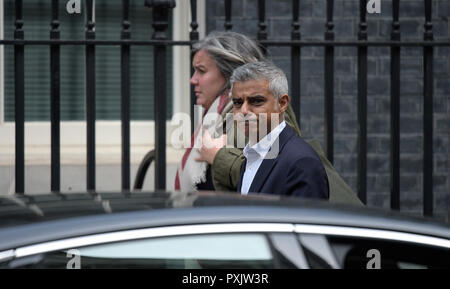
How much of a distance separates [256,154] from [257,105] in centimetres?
20

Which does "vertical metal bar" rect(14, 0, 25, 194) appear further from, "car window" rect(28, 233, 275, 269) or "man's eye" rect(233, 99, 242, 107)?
"car window" rect(28, 233, 275, 269)

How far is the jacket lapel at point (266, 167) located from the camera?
3.94 m

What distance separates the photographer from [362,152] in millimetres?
5727

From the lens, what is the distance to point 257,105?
13.5 ft

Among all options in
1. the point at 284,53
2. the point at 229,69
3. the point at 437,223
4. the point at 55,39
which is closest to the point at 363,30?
the point at 229,69

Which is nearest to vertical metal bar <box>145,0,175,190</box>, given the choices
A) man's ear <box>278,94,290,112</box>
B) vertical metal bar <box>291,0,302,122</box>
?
vertical metal bar <box>291,0,302,122</box>

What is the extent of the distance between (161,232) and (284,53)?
542cm

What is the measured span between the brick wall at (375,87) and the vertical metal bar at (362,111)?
220 centimetres

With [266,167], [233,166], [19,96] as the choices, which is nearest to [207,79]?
[233,166]

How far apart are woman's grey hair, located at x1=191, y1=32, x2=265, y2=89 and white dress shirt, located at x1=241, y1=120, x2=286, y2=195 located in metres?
0.68

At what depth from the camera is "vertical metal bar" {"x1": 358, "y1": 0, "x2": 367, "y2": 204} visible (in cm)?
570

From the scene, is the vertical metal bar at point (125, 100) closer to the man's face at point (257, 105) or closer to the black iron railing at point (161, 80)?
the black iron railing at point (161, 80)

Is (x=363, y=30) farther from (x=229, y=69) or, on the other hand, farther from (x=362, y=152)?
(x=229, y=69)

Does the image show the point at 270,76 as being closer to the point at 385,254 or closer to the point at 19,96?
the point at 385,254
